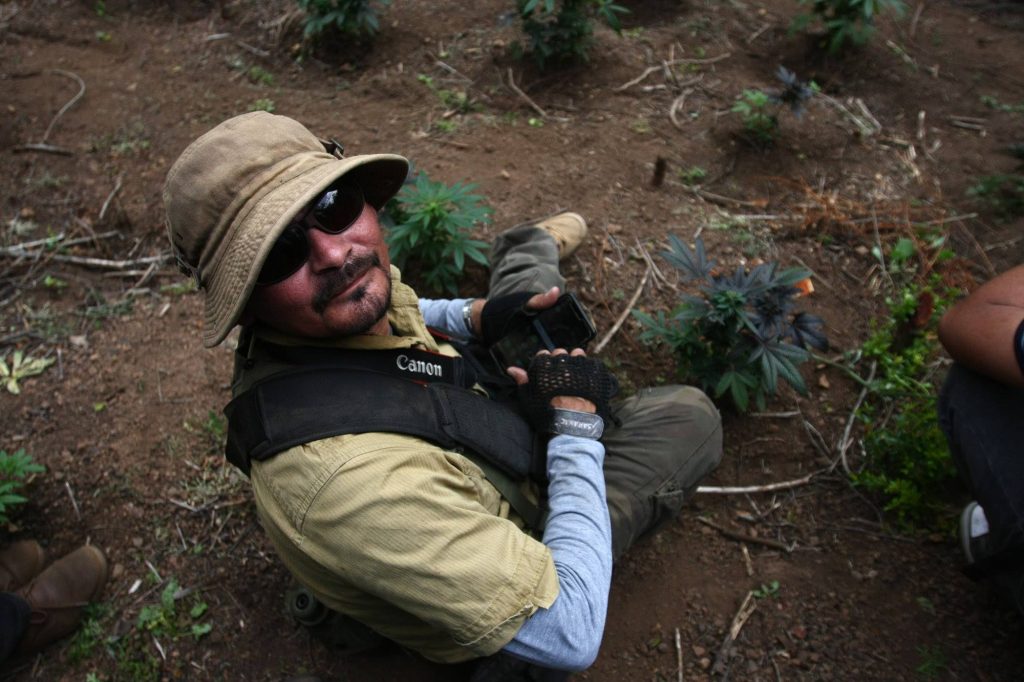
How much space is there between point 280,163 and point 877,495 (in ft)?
9.09

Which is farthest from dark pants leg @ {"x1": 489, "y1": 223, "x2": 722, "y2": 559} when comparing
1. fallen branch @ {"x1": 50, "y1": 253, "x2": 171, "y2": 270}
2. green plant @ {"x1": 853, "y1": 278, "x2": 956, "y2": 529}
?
fallen branch @ {"x1": 50, "y1": 253, "x2": 171, "y2": 270}

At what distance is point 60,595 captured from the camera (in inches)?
97.6

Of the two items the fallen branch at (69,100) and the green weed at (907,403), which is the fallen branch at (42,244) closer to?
the fallen branch at (69,100)

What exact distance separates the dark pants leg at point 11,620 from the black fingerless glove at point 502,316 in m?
2.11

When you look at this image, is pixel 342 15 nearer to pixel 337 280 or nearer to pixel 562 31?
pixel 562 31

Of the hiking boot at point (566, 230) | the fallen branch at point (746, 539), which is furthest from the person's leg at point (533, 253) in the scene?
the fallen branch at point (746, 539)

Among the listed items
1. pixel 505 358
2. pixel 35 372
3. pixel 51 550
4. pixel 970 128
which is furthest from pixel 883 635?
pixel 35 372

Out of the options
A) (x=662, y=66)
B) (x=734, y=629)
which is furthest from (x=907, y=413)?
(x=662, y=66)

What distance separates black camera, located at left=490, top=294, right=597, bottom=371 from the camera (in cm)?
254

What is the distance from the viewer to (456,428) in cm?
178

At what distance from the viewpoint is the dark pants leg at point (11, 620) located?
232 centimetres

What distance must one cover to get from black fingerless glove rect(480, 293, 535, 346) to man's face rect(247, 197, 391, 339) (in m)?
0.84

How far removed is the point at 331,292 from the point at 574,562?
1021 millimetres

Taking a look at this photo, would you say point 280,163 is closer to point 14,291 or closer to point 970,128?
point 14,291
